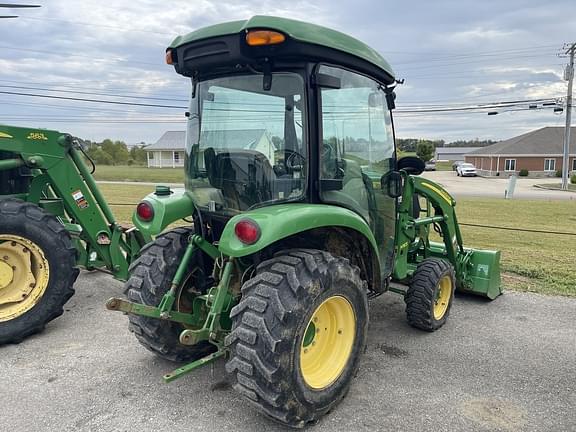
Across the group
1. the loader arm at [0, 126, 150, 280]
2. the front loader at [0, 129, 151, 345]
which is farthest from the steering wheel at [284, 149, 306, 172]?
the loader arm at [0, 126, 150, 280]

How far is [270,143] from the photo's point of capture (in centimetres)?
309

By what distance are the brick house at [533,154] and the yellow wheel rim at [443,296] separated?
4897 centimetres

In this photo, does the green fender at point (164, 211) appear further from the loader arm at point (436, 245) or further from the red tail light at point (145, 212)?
the loader arm at point (436, 245)

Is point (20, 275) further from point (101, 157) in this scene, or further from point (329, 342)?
point (101, 157)

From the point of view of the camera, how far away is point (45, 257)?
4.19 m

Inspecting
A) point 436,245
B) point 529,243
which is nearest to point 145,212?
point 436,245

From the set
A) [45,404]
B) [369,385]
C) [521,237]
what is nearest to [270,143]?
[369,385]

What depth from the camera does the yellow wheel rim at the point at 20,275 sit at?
4.09 metres

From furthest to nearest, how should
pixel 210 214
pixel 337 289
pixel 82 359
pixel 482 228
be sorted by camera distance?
pixel 482 228, pixel 82 359, pixel 210 214, pixel 337 289

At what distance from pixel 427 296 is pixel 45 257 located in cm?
349

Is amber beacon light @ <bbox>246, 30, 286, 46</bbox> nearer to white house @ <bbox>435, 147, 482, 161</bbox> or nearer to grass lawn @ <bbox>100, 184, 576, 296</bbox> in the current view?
grass lawn @ <bbox>100, 184, 576, 296</bbox>

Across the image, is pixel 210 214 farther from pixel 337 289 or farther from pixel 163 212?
pixel 337 289

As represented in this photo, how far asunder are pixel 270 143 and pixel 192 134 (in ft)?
2.42

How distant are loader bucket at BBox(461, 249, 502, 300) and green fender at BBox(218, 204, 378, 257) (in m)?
2.94
